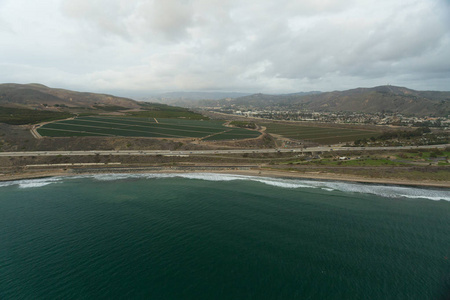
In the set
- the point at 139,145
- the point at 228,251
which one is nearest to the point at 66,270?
the point at 228,251

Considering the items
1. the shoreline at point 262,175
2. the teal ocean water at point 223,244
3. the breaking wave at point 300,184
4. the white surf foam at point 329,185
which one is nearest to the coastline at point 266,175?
the shoreline at point 262,175

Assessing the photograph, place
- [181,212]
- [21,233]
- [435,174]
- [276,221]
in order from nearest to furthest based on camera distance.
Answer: [21,233]
[276,221]
[181,212]
[435,174]

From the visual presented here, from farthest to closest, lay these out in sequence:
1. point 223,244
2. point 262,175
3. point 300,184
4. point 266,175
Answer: point 262,175 < point 266,175 < point 300,184 < point 223,244

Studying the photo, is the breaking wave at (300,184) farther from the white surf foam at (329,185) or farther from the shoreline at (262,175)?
the shoreline at (262,175)

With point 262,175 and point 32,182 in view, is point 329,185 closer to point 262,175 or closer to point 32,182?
point 262,175

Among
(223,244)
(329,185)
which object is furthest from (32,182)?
(329,185)

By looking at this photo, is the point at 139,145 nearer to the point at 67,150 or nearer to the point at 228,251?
the point at 67,150
